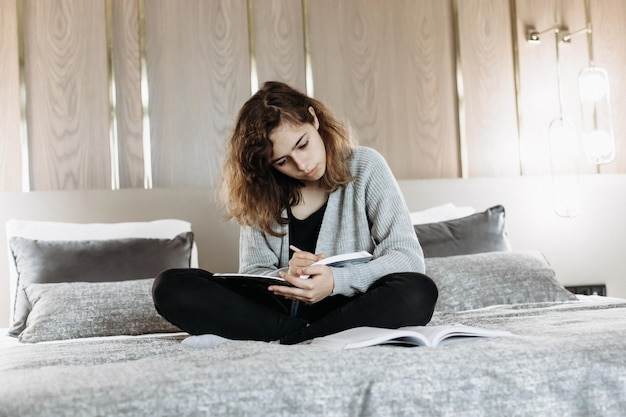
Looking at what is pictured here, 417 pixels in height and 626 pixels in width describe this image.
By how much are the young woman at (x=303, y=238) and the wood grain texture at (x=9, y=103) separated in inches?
43.9

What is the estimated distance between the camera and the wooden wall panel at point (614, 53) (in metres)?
3.56

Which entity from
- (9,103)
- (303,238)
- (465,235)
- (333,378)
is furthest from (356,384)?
(9,103)

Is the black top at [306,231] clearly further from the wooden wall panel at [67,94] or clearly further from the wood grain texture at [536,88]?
the wood grain texture at [536,88]

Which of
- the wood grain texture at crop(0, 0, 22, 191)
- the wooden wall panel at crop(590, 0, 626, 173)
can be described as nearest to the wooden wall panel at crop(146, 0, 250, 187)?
the wood grain texture at crop(0, 0, 22, 191)

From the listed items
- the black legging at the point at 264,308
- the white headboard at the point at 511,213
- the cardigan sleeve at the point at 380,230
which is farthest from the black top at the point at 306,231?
the white headboard at the point at 511,213

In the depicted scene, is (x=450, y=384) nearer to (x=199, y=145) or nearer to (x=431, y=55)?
(x=199, y=145)

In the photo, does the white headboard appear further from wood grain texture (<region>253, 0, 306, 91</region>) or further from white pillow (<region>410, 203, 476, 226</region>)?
wood grain texture (<region>253, 0, 306, 91</region>)

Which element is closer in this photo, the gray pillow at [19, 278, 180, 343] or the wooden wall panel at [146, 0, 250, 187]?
the gray pillow at [19, 278, 180, 343]

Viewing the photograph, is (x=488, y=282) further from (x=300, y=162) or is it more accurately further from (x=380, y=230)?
(x=300, y=162)

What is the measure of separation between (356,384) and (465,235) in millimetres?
1761

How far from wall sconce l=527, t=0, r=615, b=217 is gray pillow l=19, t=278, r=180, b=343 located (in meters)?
1.97

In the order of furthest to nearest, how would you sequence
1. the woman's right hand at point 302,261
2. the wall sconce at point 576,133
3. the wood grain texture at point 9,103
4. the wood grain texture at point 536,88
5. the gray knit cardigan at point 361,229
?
the wood grain texture at point 536,88
the wall sconce at point 576,133
the wood grain texture at point 9,103
the gray knit cardigan at point 361,229
the woman's right hand at point 302,261

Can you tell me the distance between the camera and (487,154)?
3.45 metres

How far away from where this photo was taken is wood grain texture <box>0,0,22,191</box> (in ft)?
9.67
